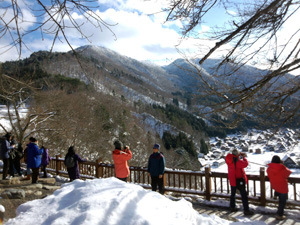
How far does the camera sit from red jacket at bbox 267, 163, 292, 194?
5.35m

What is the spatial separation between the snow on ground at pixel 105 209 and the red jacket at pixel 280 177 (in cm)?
273

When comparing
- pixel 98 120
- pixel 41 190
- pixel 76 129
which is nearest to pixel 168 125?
pixel 98 120

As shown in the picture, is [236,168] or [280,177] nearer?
[280,177]

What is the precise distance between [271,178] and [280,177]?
209 millimetres

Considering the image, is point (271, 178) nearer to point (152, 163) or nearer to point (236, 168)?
point (236, 168)

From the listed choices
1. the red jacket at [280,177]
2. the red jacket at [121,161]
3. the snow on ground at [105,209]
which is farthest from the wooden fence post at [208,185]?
the snow on ground at [105,209]

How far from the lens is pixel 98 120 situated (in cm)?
2788

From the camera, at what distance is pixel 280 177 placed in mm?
5387

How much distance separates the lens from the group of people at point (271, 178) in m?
5.37

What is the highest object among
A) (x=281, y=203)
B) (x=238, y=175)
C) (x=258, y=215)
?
(x=238, y=175)

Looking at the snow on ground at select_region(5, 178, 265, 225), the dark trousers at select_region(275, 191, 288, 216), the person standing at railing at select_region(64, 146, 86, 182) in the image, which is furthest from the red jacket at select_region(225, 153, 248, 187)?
the person standing at railing at select_region(64, 146, 86, 182)

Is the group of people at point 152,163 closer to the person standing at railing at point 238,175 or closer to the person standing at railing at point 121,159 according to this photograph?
the person standing at railing at point 121,159

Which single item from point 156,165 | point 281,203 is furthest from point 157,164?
point 281,203

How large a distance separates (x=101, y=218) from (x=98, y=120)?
25.8 m
